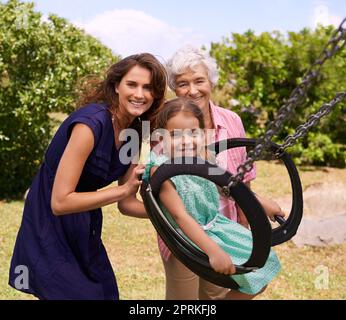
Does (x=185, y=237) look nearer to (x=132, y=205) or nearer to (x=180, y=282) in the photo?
(x=132, y=205)

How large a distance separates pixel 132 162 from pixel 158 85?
0.38 meters

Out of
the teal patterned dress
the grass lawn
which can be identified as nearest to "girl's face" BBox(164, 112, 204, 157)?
the teal patterned dress

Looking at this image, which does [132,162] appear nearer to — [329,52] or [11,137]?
[329,52]

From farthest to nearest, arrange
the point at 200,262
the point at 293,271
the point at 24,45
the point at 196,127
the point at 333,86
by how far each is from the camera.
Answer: the point at 333,86, the point at 24,45, the point at 293,271, the point at 196,127, the point at 200,262

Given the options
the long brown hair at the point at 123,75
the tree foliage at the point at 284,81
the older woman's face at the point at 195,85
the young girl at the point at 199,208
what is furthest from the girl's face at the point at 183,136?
the tree foliage at the point at 284,81

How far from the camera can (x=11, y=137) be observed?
7.18m

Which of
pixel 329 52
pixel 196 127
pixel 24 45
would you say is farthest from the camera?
pixel 24 45

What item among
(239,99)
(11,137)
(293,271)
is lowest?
(293,271)

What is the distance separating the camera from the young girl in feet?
8.00

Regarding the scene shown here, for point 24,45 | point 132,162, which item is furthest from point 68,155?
point 24,45

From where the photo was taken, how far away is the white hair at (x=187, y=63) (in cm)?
297

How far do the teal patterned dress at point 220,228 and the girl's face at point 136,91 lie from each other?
0.71 ft

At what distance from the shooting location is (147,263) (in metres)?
5.37

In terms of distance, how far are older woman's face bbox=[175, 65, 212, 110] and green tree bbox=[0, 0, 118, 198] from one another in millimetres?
4144
